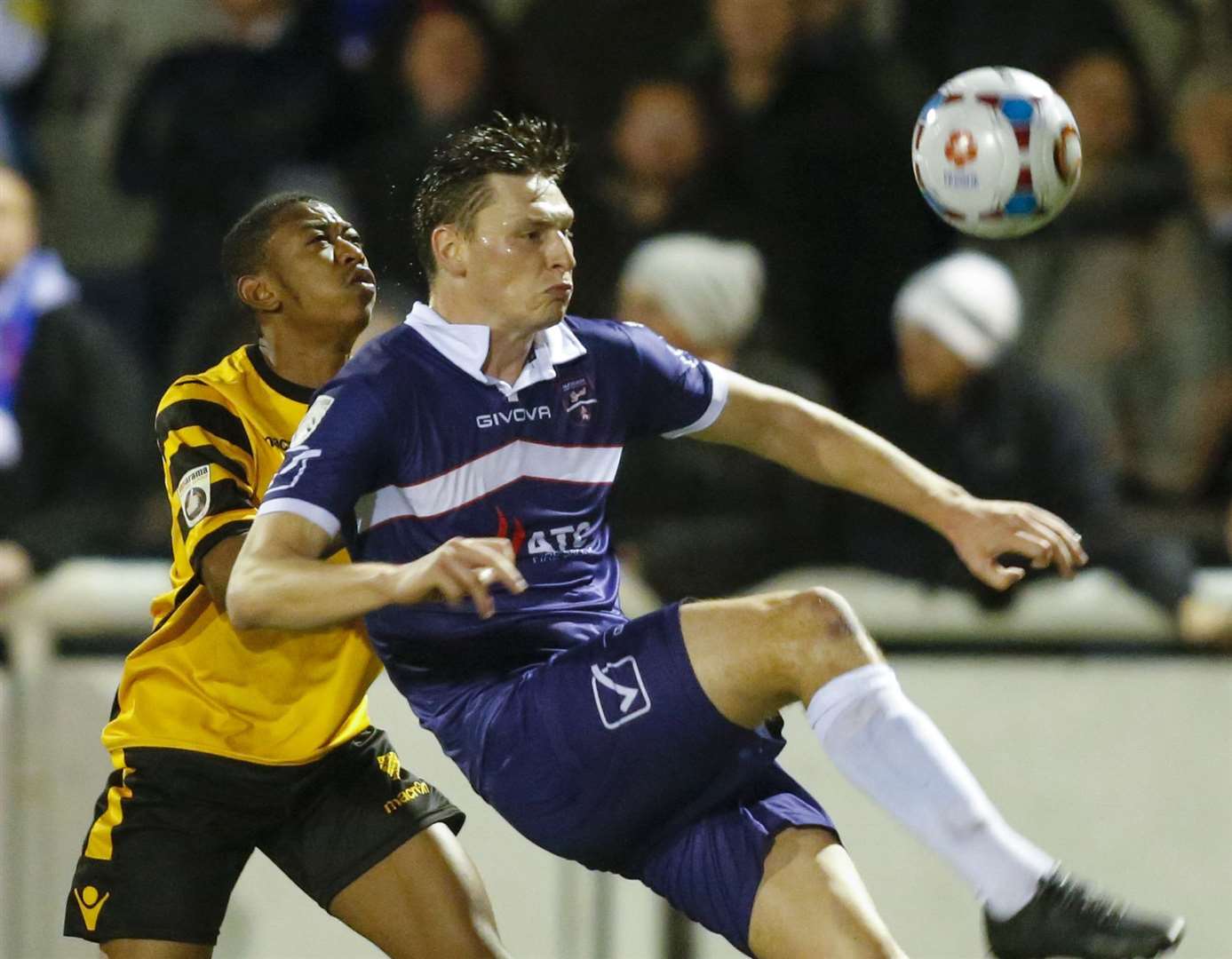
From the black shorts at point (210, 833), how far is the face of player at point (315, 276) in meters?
0.84

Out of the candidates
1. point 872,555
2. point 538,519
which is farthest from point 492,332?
point 872,555

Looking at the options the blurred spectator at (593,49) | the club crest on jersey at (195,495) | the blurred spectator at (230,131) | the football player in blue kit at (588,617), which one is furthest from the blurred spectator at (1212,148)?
the club crest on jersey at (195,495)

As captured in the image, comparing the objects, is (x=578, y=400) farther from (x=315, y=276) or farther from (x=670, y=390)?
(x=315, y=276)

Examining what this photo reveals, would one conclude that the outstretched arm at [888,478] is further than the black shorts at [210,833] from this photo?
No

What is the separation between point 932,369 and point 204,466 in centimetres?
274

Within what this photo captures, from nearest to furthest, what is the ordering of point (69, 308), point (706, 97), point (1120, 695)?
point (1120, 695)
point (69, 308)
point (706, 97)

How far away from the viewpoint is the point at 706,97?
21.6 feet

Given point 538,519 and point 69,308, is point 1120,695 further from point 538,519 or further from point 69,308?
point 69,308

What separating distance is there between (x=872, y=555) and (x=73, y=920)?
8.70ft

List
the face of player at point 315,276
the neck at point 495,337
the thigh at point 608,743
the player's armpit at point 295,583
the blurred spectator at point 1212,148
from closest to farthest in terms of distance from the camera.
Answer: the player's armpit at point 295,583
the thigh at point 608,743
the neck at point 495,337
the face of player at point 315,276
the blurred spectator at point 1212,148

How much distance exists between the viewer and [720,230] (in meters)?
6.29

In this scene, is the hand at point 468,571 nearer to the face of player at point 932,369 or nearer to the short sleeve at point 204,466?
the short sleeve at point 204,466

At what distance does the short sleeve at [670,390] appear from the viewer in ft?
12.3

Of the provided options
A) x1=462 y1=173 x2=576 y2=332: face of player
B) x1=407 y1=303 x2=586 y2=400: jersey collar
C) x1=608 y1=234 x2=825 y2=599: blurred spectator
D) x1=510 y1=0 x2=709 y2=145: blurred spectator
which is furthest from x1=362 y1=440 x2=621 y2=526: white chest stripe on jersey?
x1=510 y1=0 x2=709 y2=145: blurred spectator
